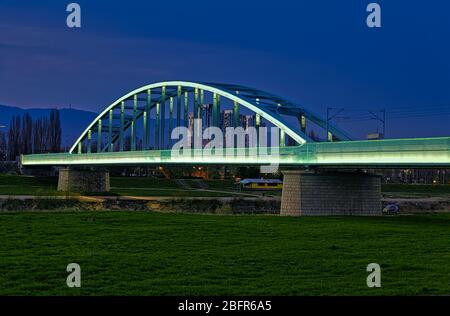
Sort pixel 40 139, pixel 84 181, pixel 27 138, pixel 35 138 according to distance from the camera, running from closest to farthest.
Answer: pixel 84 181 → pixel 27 138 → pixel 35 138 → pixel 40 139

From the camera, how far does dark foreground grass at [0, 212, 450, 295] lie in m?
13.9

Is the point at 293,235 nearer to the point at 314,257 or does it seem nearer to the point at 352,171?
the point at 314,257

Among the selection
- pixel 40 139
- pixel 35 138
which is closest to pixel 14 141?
pixel 35 138

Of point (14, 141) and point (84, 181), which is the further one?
point (14, 141)

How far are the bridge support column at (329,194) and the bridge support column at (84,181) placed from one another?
1999 inches

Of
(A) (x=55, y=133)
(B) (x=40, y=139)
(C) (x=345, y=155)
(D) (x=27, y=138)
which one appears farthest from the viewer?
(B) (x=40, y=139)

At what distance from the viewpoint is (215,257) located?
18078mm

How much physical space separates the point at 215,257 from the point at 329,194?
2691 cm

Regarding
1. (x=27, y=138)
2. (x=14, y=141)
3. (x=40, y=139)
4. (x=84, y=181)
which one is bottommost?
(x=84, y=181)

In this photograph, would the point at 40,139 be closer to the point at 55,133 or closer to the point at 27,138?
the point at 27,138

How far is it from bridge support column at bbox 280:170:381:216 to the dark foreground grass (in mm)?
14965

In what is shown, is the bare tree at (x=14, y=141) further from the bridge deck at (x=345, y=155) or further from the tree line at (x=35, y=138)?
the bridge deck at (x=345, y=155)

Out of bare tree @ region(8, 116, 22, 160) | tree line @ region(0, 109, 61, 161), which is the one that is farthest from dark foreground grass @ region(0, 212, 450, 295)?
bare tree @ region(8, 116, 22, 160)

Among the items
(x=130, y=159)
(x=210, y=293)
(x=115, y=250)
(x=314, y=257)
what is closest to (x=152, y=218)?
(x=115, y=250)
